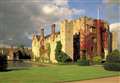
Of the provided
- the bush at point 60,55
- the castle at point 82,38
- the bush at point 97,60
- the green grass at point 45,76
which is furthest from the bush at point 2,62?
the castle at point 82,38

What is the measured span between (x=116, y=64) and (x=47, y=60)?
27340mm

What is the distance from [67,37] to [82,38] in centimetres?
312

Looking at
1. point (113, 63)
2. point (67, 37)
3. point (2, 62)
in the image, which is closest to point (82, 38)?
A: point (67, 37)

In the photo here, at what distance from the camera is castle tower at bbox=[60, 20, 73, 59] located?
45969 millimetres

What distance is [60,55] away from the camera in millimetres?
45625

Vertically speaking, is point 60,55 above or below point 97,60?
above

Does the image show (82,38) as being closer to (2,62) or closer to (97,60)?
(97,60)

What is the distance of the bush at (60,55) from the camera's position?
147ft

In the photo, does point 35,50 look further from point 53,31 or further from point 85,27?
point 85,27

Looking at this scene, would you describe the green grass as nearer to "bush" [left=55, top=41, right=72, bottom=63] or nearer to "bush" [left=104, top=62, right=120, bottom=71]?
"bush" [left=104, top=62, right=120, bottom=71]

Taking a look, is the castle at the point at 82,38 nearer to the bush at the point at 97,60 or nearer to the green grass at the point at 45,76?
the bush at the point at 97,60

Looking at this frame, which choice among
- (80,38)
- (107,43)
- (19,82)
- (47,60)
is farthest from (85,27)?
(19,82)

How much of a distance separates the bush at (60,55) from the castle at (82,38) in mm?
651

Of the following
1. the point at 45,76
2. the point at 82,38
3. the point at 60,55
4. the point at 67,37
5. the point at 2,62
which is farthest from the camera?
the point at 82,38
